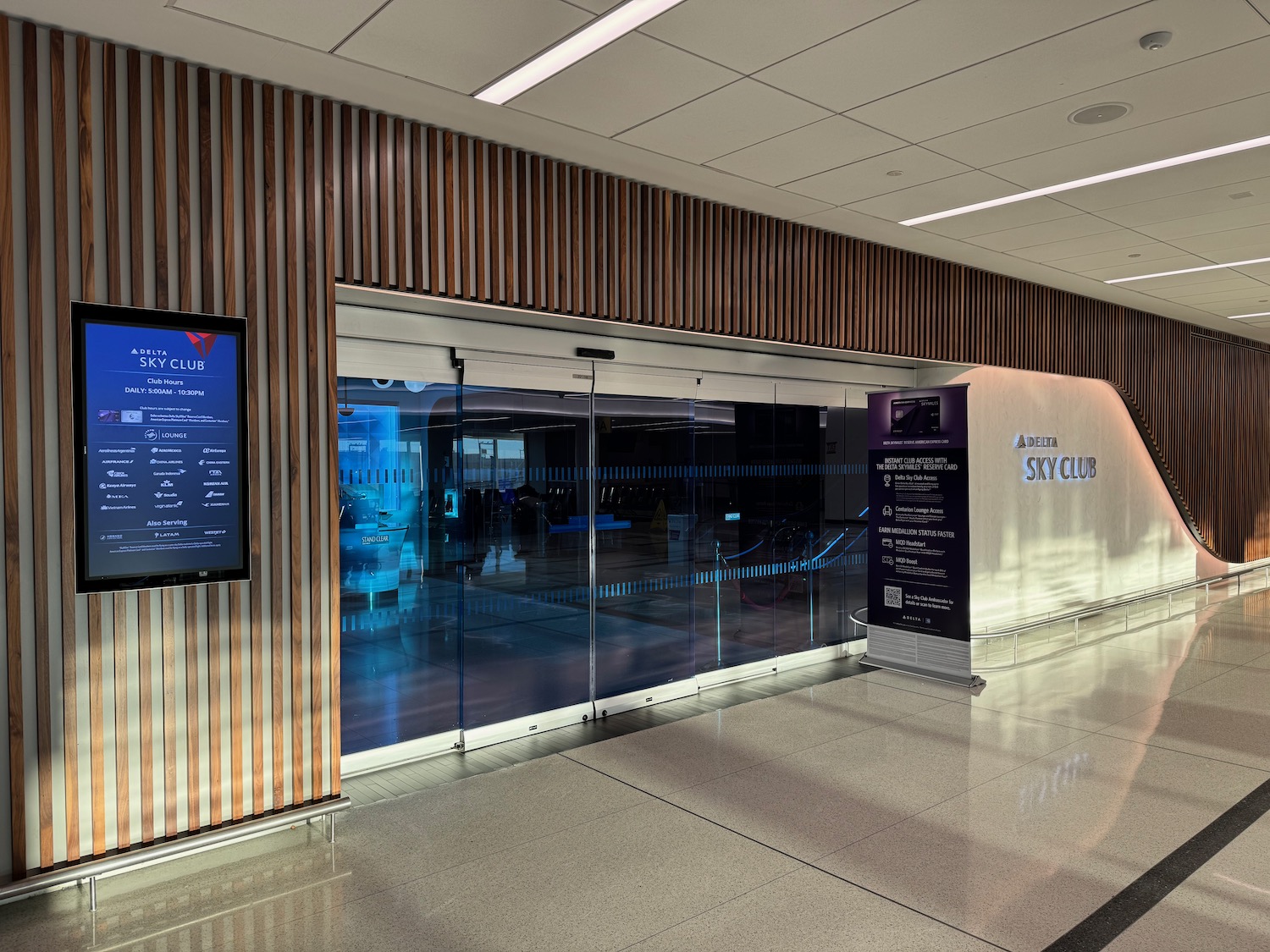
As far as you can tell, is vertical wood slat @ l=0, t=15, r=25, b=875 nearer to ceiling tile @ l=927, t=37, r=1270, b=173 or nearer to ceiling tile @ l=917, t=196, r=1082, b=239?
ceiling tile @ l=927, t=37, r=1270, b=173

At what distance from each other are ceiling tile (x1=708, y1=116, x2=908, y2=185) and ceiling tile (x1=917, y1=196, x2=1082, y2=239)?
177 cm

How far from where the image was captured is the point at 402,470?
225 inches

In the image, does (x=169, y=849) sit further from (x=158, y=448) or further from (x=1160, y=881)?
(x=1160, y=881)

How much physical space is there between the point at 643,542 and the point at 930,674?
2879 millimetres

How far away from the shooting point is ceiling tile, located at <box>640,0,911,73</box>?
12.0ft

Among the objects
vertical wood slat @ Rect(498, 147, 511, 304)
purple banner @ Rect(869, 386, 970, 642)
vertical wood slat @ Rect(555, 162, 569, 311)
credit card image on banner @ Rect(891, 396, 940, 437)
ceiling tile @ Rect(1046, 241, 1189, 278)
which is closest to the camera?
vertical wood slat @ Rect(498, 147, 511, 304)

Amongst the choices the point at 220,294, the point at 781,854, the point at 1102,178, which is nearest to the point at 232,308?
the point at 220,294

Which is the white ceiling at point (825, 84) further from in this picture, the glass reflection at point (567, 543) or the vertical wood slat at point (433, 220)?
the glass reflection at point (567, 543)

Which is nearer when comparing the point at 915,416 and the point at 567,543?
the point at 567,543

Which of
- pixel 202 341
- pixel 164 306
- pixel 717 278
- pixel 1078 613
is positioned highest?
pixel 717 278

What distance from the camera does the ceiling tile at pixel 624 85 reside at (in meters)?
4.14

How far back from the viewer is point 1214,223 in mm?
7074

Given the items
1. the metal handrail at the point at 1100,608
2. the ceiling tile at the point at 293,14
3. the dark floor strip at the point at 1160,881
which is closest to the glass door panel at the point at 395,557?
the ceiling tile at the point at 293,14

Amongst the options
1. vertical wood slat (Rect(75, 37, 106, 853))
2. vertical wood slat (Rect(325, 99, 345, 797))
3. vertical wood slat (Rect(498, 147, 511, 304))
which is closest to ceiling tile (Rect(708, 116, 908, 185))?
vertical wood slat (Rect(498, 147, 511, 304))
